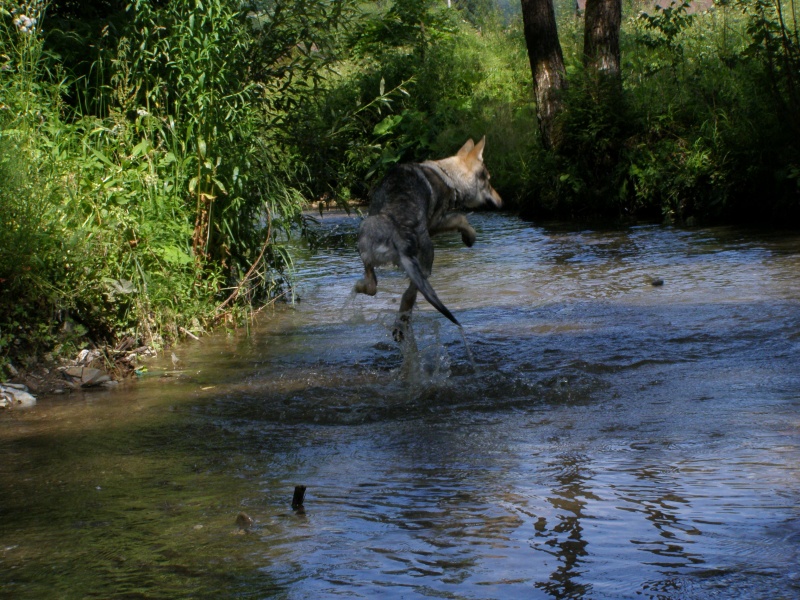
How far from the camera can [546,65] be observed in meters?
17.6

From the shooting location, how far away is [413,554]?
3.44m

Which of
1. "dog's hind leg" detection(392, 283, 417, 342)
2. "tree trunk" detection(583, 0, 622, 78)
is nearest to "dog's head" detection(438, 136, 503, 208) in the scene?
"dog's hind leg" detection(392, 283, 417, 342)

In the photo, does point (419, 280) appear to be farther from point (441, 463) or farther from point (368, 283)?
point (441, 463)

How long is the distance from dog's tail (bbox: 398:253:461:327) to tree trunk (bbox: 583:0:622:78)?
1155 cm

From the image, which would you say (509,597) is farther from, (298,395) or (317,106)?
(317,106)

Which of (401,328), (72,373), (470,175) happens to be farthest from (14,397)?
(470,175)

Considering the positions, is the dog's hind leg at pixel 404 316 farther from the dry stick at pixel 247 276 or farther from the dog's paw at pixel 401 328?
the dry stick at pixel 247 276

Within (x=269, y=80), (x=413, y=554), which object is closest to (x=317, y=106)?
(x=269, y=80)

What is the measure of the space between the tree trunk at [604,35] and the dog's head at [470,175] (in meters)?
9.36

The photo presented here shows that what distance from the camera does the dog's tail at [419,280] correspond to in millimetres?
6035

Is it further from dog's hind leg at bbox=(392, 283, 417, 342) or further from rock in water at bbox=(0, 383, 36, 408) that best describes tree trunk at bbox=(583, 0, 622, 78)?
rock in water at bbox=(0, 383, 36, 408)

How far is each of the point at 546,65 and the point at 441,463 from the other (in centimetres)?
1427

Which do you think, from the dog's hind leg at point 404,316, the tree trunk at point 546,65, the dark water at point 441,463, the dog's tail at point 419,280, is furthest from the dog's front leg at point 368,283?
the tree trunk at point 546,65

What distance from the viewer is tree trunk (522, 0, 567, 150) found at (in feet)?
57.2
